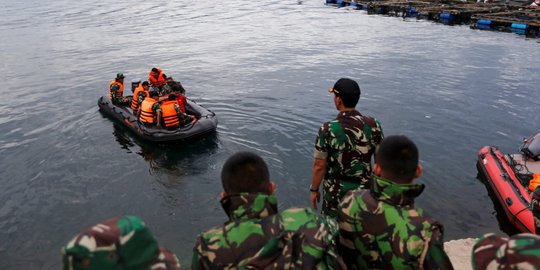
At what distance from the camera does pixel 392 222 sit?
276cm

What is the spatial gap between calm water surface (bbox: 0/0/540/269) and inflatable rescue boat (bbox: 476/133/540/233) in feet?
1.67

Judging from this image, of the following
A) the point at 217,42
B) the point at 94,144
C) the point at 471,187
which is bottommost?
the point at 471,187

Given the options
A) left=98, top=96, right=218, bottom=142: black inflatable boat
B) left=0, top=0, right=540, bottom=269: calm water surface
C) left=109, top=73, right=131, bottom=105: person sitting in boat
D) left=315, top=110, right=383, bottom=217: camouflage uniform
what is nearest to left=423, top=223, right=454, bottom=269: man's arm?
left=315, top=110, right=383, bottom=217: camouflage uniform

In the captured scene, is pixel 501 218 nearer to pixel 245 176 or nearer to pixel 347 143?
pixel 347 143

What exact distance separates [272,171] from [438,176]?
15.0 feet

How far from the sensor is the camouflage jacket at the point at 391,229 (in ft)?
8.90

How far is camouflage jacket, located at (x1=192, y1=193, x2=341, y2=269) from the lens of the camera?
2.42 metres

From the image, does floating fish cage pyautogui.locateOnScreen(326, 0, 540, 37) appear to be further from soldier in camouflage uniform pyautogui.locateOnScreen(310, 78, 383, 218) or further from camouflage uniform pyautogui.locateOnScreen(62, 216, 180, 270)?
camouflage uniform pyautogui.locateOnScreen(62, 216, 180, 270)

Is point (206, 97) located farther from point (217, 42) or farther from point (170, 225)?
point (217, 42)

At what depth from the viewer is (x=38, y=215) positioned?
9078 millimetres

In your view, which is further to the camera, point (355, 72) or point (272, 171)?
point (355, 72)

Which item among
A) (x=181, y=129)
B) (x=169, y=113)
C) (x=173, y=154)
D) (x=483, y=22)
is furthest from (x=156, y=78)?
(x=483, y=22)

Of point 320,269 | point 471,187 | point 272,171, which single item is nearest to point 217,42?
point 272,171

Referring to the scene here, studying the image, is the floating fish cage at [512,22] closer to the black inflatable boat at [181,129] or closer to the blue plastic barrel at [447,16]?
the blue plastic barrel at [447,16]
